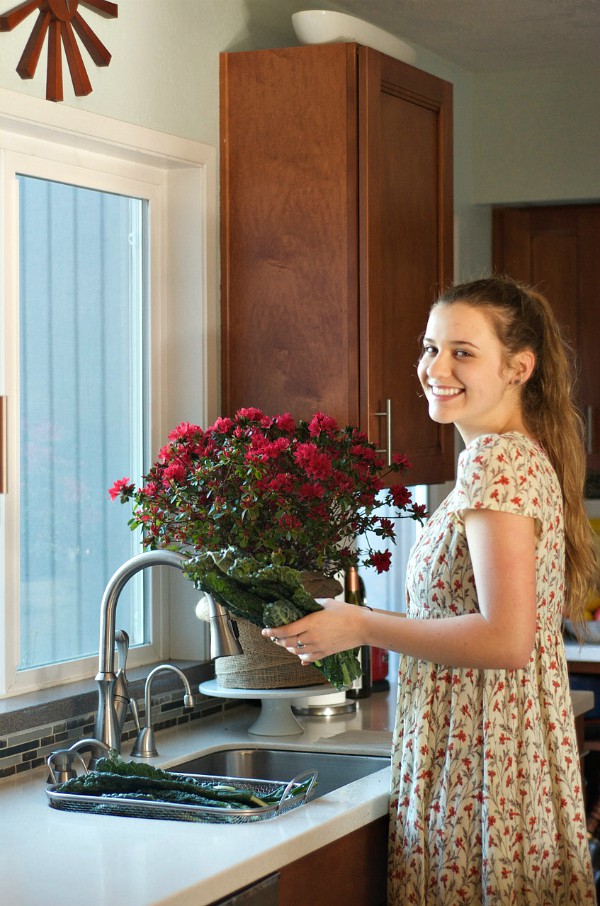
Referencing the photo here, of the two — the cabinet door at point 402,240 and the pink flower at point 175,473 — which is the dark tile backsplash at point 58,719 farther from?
the cabinet door at point 402,240

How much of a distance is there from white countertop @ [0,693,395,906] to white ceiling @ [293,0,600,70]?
198cm

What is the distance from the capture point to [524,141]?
4164 mm

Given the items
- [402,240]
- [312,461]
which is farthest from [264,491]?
[402,240]

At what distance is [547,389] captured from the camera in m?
1.94

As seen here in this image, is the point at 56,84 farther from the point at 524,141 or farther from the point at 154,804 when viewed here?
the point at 524,141

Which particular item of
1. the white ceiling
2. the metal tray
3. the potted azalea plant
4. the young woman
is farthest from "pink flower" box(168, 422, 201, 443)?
the white ceiling

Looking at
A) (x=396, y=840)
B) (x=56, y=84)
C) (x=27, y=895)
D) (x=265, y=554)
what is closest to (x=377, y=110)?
(x=56, y=84)

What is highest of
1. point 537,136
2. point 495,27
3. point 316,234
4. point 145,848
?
point 495,27

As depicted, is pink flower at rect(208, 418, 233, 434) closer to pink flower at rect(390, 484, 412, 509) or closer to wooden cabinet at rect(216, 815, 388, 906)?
pink flower at rect(390, 484, 412, 509)

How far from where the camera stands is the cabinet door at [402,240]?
2.66 metres

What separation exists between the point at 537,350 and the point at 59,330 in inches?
40.3

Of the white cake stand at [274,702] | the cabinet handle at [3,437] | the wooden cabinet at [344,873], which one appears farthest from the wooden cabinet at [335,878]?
the cabinet handle at [3,437]

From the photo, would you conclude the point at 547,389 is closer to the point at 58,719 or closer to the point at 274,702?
the point at 274,702

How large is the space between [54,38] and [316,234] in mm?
764
